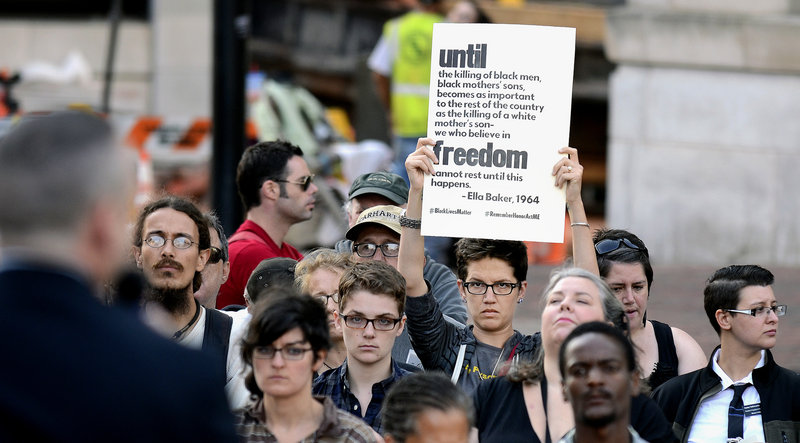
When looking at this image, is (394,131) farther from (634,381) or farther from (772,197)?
(634,381)

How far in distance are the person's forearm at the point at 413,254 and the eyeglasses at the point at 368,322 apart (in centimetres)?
24

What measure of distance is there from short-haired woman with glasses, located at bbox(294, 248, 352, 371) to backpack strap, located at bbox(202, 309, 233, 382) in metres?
0.44

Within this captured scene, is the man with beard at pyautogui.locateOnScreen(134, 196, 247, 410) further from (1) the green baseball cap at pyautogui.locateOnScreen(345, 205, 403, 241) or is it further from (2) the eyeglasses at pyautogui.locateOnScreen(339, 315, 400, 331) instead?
(1) the green baseball cap at pyautogui.locateOnScreen(345, 205, 403, 241)

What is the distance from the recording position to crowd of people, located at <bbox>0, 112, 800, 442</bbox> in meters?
2.44

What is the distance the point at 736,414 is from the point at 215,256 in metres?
2.51

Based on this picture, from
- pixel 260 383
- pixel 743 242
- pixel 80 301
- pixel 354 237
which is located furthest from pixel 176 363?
pixel 743 242

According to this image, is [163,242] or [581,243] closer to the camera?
[581,243]

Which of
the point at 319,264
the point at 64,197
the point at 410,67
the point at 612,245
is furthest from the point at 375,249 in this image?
the point at 410,67

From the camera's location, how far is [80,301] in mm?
2498

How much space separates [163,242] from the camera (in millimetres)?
5559

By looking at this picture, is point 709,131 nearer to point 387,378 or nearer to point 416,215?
point 416,215

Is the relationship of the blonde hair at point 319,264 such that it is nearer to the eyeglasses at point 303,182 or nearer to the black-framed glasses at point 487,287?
the black-framed glasses at point 487,287

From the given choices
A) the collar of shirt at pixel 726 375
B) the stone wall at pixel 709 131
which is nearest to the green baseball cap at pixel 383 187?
the collar of shirt at pixel 726 375

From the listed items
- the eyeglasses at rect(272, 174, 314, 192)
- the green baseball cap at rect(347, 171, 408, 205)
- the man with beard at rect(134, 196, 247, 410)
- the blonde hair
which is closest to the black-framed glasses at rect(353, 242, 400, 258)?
the blonde hair
